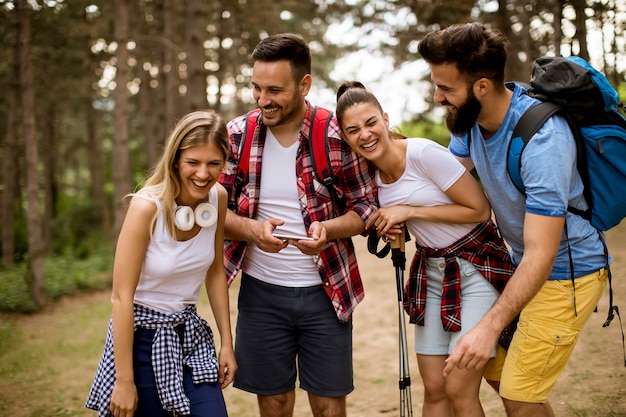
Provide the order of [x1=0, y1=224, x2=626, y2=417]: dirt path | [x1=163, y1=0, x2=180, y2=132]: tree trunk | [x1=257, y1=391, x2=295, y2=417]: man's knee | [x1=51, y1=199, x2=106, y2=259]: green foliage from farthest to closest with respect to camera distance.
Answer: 1. [x1=51, y1=199, x2=106, y2=259]: green foliage
2. [x1=163, y1=0, x2=180, y2=132]: tree trunk
3. [x1=0, y1=224, x2=626, y2=417]: dirt path
4. [x1=257, y1=391, x2=295, y2=417]: man's knee

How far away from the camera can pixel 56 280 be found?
12711 millimetres

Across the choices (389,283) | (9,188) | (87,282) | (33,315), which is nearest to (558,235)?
(389,283)

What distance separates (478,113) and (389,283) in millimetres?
8979

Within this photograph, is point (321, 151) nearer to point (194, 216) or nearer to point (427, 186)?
point (427, 186)

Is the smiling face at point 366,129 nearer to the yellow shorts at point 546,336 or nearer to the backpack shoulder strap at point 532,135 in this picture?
the backpack shoulder strap at point 532,135

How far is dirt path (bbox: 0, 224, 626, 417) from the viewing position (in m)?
5.74

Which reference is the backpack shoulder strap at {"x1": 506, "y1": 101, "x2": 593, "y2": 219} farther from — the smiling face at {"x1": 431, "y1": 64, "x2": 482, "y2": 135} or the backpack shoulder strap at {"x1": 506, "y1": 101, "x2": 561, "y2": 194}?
the smiling face at {"x1": 431, "y1": 64, "x2": 482, "y2": 135}

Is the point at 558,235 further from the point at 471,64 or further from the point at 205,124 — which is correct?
the point at 205,124

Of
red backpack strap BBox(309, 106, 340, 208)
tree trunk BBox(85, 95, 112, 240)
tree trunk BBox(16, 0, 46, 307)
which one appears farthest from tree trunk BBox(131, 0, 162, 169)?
red backpack strap BBox(309, 106, 340, 208)

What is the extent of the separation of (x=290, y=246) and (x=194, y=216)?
0.80 meters

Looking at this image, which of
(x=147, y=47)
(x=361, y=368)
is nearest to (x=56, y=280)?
(x=361, y=368)

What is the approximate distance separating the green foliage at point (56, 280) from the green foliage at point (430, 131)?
7.77 m

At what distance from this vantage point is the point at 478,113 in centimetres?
327

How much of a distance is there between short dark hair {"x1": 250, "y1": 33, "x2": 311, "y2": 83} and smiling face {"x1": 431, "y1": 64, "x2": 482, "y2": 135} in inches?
36.4
